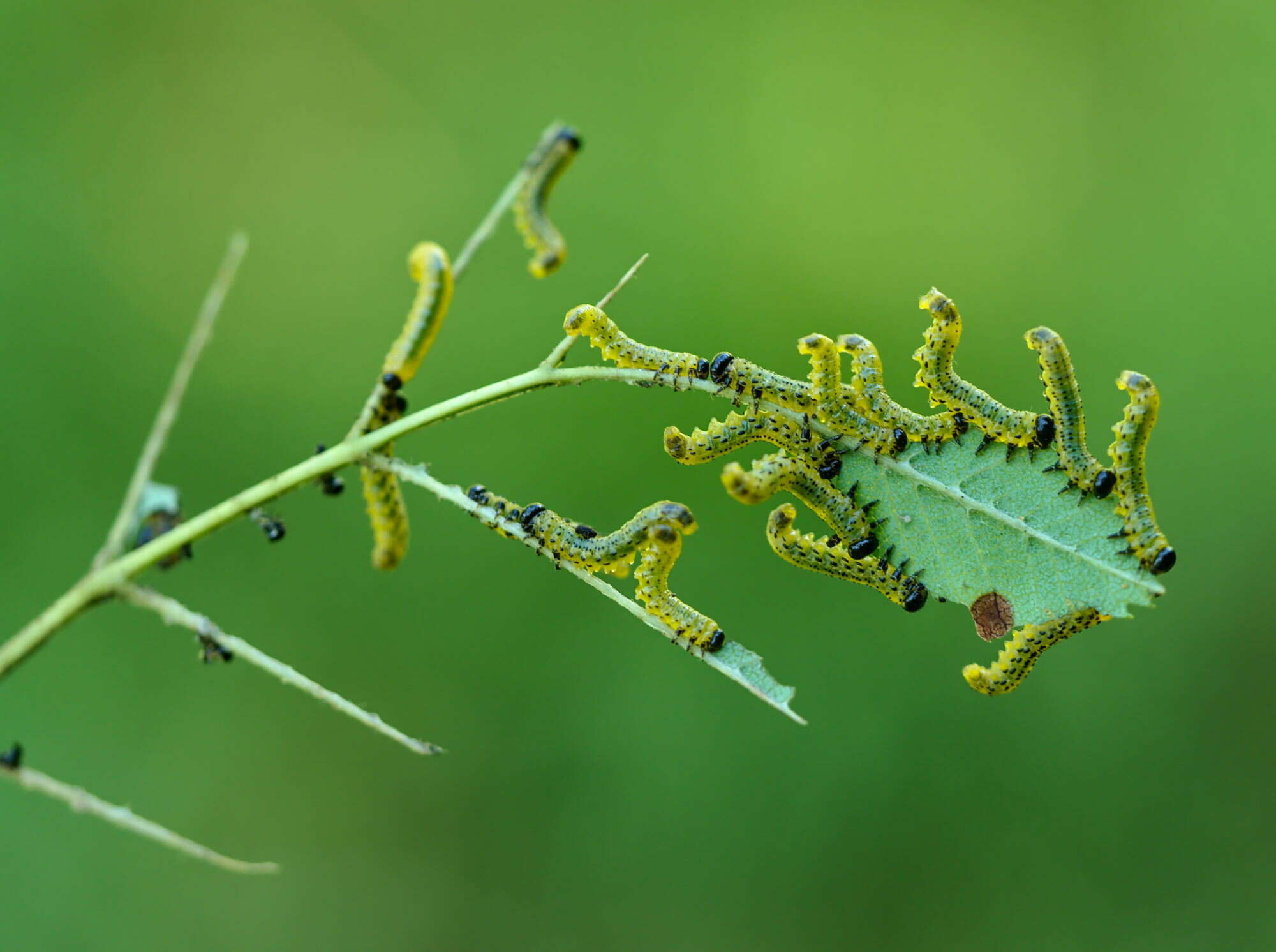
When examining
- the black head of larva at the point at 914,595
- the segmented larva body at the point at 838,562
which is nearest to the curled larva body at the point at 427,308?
the segmented larva body at the point at 838,562

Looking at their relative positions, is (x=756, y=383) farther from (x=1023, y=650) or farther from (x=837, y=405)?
(x=1023, y=650)

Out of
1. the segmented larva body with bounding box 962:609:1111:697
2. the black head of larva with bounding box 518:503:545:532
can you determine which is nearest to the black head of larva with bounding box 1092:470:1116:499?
the segmented larva body with bounding box 962:609:1111:697

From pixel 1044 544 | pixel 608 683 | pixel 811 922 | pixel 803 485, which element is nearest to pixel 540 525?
pixel 803 485

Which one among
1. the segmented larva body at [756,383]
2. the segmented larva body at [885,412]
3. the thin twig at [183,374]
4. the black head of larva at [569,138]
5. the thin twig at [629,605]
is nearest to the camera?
the thin twig at [183,374]

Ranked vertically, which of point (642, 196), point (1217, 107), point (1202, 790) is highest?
point (1217, 107)

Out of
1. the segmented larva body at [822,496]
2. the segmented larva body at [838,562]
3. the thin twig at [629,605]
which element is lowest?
the thin twig at [629,605]

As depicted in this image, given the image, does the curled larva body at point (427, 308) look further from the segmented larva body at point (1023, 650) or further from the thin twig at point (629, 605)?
the segmented larva body at point (1023, 650)

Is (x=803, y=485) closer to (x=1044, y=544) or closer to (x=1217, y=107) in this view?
(x=1044, y=544)

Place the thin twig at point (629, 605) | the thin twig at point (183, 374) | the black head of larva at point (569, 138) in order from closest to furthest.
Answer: the thin twig at point (183, 374), the thin twig at point (629, 605), the black head of larva at point (569, 138)
